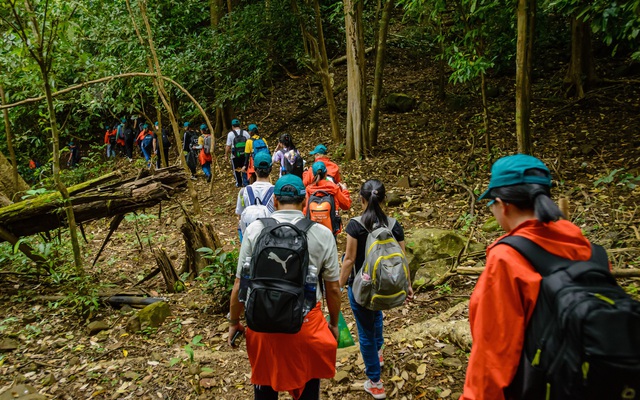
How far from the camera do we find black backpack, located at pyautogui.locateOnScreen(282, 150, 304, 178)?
719cm

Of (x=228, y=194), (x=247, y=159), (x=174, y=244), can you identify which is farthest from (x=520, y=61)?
(x=228, y=194)

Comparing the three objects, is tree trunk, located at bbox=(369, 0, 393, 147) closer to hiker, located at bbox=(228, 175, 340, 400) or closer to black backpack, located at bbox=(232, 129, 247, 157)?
black backpack, located at bbox=(232, 129, 247, 157)

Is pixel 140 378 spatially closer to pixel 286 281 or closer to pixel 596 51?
pixel 286 281

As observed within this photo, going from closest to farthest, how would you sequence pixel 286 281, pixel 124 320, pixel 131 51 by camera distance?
pixel 286 281, pixel 124 320, pixel 131 51

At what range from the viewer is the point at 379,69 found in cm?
1073

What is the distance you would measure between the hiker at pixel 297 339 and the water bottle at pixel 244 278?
0.03 m

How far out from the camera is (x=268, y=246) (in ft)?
7.84

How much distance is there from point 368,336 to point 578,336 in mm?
2299

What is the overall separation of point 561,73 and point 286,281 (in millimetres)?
13255

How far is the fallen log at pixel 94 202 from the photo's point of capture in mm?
5586

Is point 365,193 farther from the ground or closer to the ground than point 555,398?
farther from the ground

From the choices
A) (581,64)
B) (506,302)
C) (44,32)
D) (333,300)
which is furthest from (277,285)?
(581,64)

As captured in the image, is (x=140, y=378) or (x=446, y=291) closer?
Answer: (x=140, y=378)

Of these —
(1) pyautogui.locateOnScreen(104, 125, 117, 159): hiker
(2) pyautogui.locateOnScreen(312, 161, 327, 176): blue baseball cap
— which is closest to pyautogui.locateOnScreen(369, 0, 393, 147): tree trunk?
(2) pyautogui.locateOnScreen(312, 161, 327, 176): blue baseball cap
